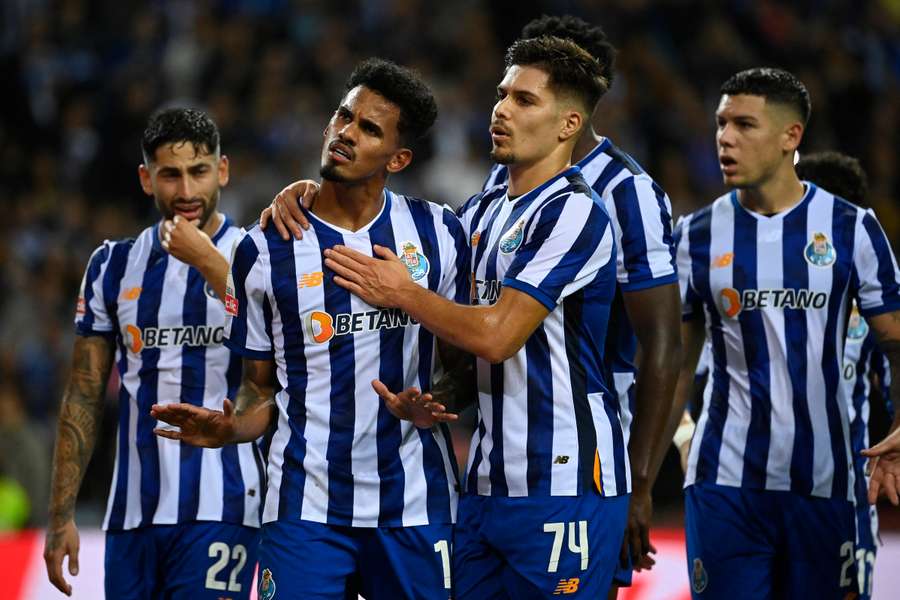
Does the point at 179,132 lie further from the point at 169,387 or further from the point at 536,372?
the point at 536,372

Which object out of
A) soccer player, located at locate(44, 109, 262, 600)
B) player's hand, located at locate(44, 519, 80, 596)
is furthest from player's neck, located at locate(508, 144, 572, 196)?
player's hand, located at locate(44, 519, 80, 596)

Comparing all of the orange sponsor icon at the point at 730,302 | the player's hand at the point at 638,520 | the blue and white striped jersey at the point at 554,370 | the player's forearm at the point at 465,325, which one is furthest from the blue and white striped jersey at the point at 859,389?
the player's forearm at the point at 465,325

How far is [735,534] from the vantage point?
5348 mm

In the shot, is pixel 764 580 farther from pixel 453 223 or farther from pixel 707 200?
pixel 707 200

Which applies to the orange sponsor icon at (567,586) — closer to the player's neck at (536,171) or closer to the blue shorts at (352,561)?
the blue shorts at (352,561)

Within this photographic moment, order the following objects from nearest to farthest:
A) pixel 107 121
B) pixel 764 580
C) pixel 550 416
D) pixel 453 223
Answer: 1. pixel 550 416
2. pixel 453 223
3. pixel 764 580
4. pixel 107 121

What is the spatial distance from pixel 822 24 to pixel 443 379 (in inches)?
384

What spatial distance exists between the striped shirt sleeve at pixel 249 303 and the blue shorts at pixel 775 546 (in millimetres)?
2083

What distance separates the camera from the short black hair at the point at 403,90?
459 cm

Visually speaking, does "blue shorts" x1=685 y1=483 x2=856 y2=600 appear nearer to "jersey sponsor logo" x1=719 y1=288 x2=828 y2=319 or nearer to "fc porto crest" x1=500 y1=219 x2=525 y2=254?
"jersey sponsor logo" x1=719 y1=288 x2=828 y2=319

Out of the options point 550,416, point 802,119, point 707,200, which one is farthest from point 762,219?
point 707,200

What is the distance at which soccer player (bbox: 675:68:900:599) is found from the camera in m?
5.31

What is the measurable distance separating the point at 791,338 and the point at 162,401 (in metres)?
2.58

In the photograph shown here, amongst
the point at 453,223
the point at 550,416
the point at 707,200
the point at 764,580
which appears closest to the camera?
the point at 550,416
